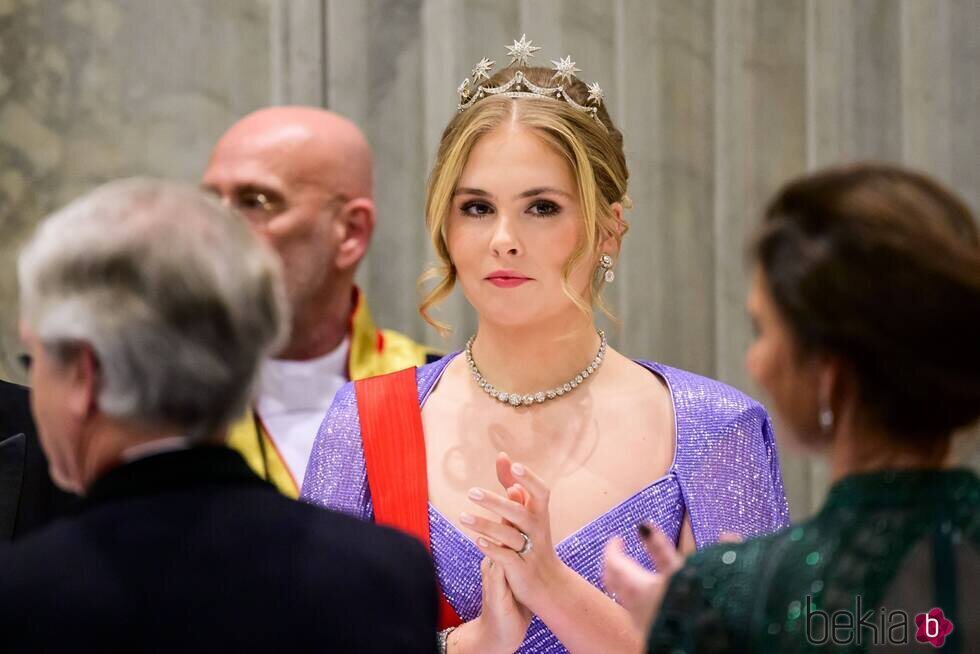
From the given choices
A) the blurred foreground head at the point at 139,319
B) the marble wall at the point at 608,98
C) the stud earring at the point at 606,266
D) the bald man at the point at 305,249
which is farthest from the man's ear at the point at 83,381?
the marble wall at the point at 608,98

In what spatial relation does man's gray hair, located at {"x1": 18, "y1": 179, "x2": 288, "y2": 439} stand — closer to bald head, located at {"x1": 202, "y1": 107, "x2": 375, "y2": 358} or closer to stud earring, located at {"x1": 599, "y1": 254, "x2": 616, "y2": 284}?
stud earring, located at {"x1": 599, "y1": 254, "x2": 616, "y2": 284}

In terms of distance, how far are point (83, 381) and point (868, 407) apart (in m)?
0.79

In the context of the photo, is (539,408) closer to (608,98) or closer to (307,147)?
(307,147)

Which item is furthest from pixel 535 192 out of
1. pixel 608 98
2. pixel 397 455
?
pixel 608 98

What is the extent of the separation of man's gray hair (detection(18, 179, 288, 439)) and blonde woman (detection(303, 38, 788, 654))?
941 millimetres

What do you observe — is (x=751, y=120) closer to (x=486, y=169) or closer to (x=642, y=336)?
(x=642, y=336)

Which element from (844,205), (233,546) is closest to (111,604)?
(233,546)

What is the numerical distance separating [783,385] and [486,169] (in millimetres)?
1059

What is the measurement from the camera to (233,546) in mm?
1428

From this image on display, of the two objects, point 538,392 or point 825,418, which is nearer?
point 825,418

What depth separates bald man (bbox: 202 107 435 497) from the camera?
10.6ft

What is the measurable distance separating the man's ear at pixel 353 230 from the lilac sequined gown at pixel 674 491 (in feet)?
2.75

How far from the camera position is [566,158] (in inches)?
96.7

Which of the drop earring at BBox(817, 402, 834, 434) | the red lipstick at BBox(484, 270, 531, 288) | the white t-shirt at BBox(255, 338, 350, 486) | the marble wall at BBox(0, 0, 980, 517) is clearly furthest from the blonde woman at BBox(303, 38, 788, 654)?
the marble wall at BBox(0, 0, 980, 517)
